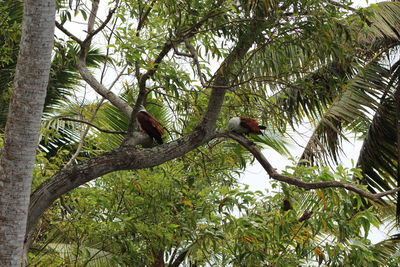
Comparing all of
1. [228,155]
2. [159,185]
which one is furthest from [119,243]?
[228,155]

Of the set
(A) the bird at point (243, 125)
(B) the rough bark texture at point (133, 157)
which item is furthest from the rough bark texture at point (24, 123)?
(A) the bird at point (243, 125)

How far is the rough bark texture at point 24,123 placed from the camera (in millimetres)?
4023

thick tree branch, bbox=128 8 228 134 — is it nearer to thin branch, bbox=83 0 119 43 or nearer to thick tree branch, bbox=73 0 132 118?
thick tree branch, bbox=73 0 132 118

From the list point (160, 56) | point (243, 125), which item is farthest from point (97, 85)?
point (243, 125)

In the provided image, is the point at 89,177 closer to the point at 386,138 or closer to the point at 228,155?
the point at 228,155

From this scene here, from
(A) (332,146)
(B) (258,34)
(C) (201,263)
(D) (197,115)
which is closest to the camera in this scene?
(B) (258,34)

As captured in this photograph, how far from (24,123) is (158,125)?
4.79 ft

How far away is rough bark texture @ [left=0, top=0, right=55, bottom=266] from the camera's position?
4023 millimetres

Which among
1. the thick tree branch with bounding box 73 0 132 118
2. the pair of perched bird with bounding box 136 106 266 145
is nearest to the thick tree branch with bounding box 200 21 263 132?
the pair of perched bird with bounding box 136 106 266 145

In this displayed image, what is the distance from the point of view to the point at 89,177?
184 inches

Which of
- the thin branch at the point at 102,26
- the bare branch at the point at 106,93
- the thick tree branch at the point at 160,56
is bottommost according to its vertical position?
the thick tree branch at the point at 160,56

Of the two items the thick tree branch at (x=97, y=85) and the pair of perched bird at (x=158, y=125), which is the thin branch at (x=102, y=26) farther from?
the pair of perched bird at (x=158, y=125)

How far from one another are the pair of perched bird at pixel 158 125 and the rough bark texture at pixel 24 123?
3.98ft

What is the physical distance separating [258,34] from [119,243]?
2478mm
